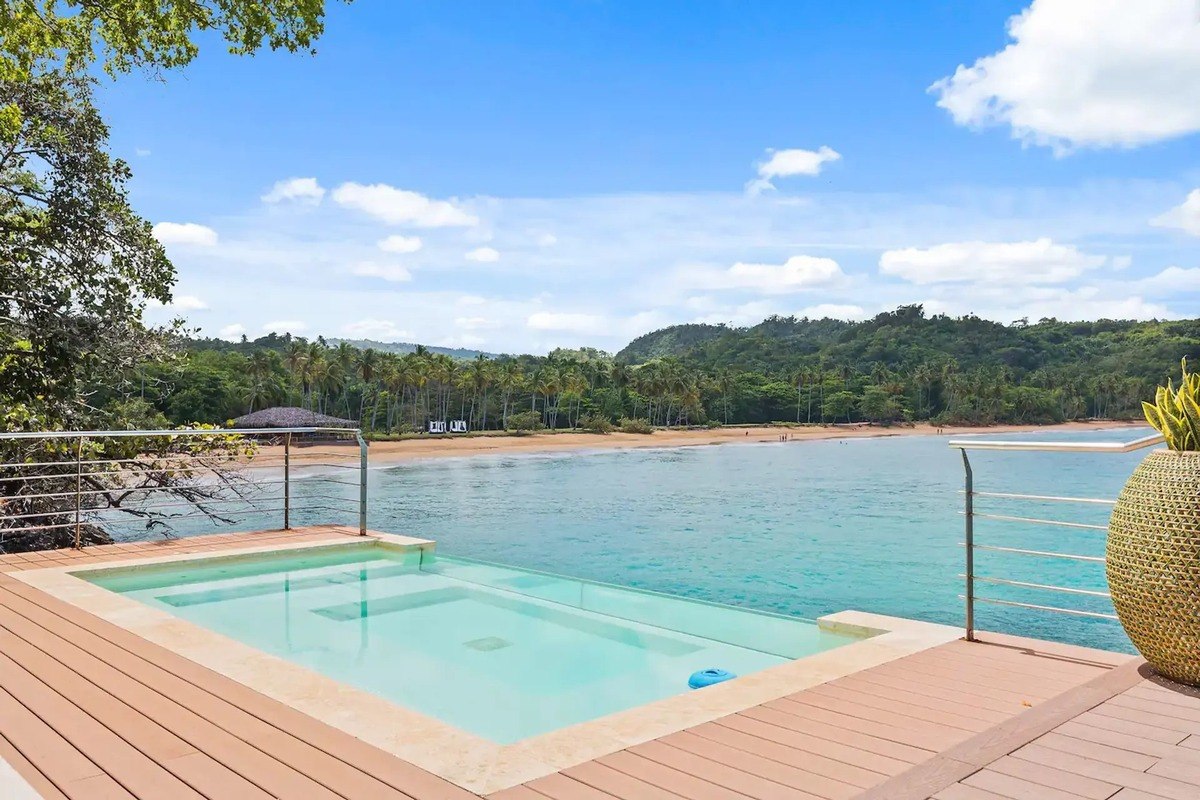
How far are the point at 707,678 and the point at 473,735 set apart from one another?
1.63m

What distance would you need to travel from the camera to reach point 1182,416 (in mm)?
3186

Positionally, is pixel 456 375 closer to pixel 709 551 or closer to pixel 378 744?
pixel 709 551

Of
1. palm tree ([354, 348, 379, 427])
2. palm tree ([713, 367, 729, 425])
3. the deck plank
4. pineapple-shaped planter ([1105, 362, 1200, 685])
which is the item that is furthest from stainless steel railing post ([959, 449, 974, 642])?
palm tree ([713, 367, 729, 425])

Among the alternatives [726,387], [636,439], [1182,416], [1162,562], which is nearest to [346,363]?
[636,439]

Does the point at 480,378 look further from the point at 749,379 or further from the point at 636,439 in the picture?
the point at 749,379

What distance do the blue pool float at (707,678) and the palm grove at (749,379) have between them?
43821 millimetres

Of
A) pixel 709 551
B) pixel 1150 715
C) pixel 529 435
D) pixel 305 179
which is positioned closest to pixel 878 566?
pixel 709 551

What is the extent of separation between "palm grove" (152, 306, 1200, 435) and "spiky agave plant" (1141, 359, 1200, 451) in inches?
1786

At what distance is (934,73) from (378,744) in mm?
37531

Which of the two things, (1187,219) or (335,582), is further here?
(1187,219)

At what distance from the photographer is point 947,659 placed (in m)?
3.59

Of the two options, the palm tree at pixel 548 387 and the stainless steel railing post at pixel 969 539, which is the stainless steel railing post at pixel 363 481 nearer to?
the stainless steel railing post at pixel 969 539

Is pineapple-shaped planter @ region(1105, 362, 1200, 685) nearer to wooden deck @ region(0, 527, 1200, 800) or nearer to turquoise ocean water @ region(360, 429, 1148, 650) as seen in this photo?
wooden deck @ region(0, 527, 1200, 800)

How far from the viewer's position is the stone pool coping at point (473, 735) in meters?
2.51
